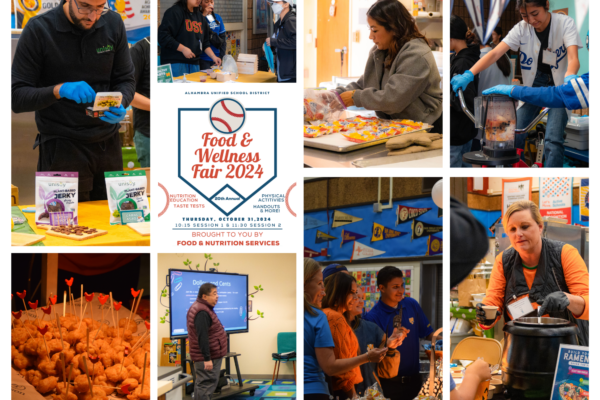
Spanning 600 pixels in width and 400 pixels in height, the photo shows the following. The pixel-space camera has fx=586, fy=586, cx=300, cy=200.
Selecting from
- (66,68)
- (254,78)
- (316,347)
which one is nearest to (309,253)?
(316,347)

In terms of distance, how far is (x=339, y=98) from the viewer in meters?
2.71

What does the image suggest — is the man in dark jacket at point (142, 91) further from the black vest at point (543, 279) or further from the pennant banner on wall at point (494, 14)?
the black vest at point (543, 279)

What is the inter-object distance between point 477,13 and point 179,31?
131cm

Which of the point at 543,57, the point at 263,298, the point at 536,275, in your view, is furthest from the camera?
the point at 263,298

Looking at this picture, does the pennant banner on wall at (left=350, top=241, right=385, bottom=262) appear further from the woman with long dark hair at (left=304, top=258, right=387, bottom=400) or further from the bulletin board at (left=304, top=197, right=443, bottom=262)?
the woman with long dark hair at (left=304, top=258, right=387, bottom=400)

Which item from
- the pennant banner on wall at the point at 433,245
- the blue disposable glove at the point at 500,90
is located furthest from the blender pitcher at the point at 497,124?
the pennant banner on wall at the point at 433,245

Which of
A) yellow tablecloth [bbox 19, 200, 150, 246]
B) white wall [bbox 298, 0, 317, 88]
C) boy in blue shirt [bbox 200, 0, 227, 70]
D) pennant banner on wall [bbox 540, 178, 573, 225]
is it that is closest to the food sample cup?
pennant banner on wall [bbox 540, 178, 573, 225]

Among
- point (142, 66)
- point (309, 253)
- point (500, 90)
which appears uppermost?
point (142, 66)

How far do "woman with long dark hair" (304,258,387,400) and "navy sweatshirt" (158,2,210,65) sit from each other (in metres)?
1.08

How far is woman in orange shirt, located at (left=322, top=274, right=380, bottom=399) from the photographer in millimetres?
2648

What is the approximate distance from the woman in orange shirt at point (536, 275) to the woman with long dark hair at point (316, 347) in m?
0.68

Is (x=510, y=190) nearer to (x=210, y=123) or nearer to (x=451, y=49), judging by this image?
(x=451, y=49)

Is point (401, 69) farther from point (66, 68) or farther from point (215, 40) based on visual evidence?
point (66, 68)

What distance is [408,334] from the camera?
8.75ft
